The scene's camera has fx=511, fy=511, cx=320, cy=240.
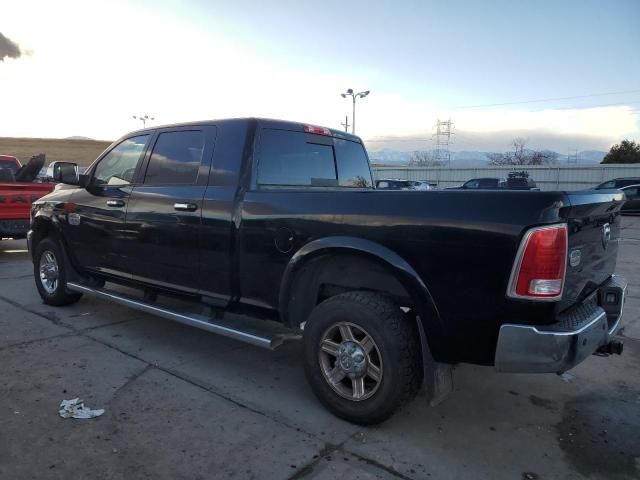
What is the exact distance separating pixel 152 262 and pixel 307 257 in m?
1.75

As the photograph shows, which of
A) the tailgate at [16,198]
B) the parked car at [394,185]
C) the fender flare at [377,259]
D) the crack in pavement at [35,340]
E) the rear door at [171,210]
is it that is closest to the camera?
the fender flare at [377,259]

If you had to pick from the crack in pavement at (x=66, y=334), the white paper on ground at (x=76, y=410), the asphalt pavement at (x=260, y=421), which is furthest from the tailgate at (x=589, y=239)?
the crack in pavement at (x=66, y=334)

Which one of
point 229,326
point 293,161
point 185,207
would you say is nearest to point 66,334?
point 185,207

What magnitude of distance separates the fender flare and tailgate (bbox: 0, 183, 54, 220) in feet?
24.0

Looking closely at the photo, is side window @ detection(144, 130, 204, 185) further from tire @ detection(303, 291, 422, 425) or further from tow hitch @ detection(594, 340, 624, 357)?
tow hitch @ detection(594, 340, 624, 357)

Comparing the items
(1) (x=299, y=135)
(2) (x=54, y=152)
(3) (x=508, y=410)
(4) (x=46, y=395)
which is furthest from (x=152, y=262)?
(2) (x=54, y=152)

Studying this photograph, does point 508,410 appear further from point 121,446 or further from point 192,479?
point 121,446

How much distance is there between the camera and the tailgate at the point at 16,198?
8.70 meters

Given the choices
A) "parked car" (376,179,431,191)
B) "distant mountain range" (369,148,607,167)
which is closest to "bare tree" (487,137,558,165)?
"distant mountain range" (369,148,607,167)

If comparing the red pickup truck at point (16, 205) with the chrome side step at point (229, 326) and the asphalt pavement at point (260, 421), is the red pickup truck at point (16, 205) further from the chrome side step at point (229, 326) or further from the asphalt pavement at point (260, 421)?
the chrome side step at point (229, 326)

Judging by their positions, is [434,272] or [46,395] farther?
[46,395]

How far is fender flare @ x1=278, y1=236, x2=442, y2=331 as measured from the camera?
2938 mm

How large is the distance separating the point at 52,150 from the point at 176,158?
86334mm

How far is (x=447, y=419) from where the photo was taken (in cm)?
343
